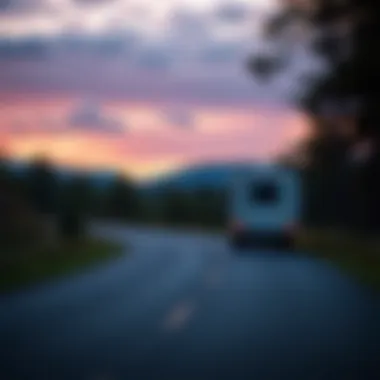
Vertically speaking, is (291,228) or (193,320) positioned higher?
(291,228)

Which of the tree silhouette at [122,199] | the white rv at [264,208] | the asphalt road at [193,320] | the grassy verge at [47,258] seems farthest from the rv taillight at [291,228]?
the grassy verge at [47,258]

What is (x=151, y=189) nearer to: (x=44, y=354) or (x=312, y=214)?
(x=312, y=214)

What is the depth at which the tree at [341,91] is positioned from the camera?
599 cm

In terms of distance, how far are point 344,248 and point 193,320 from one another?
1.78 metres

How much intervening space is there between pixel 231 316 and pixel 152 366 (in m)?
2.12

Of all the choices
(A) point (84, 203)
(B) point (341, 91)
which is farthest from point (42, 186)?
(B) point (341, 91)

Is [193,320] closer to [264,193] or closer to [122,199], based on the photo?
[264,193]

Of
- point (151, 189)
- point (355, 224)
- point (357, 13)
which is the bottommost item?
point (355, 224)

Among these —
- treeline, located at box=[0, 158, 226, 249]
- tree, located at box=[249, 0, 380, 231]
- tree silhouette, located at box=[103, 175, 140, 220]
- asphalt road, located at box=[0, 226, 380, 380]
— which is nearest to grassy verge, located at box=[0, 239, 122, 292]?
asphalt road, located at box=[0, 226, 380, 380]

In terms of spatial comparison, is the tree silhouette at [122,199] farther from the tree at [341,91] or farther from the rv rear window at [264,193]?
the tree at [341,91]

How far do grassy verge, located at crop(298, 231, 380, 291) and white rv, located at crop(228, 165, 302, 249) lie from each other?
0.39ft

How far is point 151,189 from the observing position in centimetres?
568

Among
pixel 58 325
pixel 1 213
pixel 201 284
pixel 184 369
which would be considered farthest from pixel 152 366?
pixel 201 284

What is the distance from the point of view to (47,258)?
780cm
